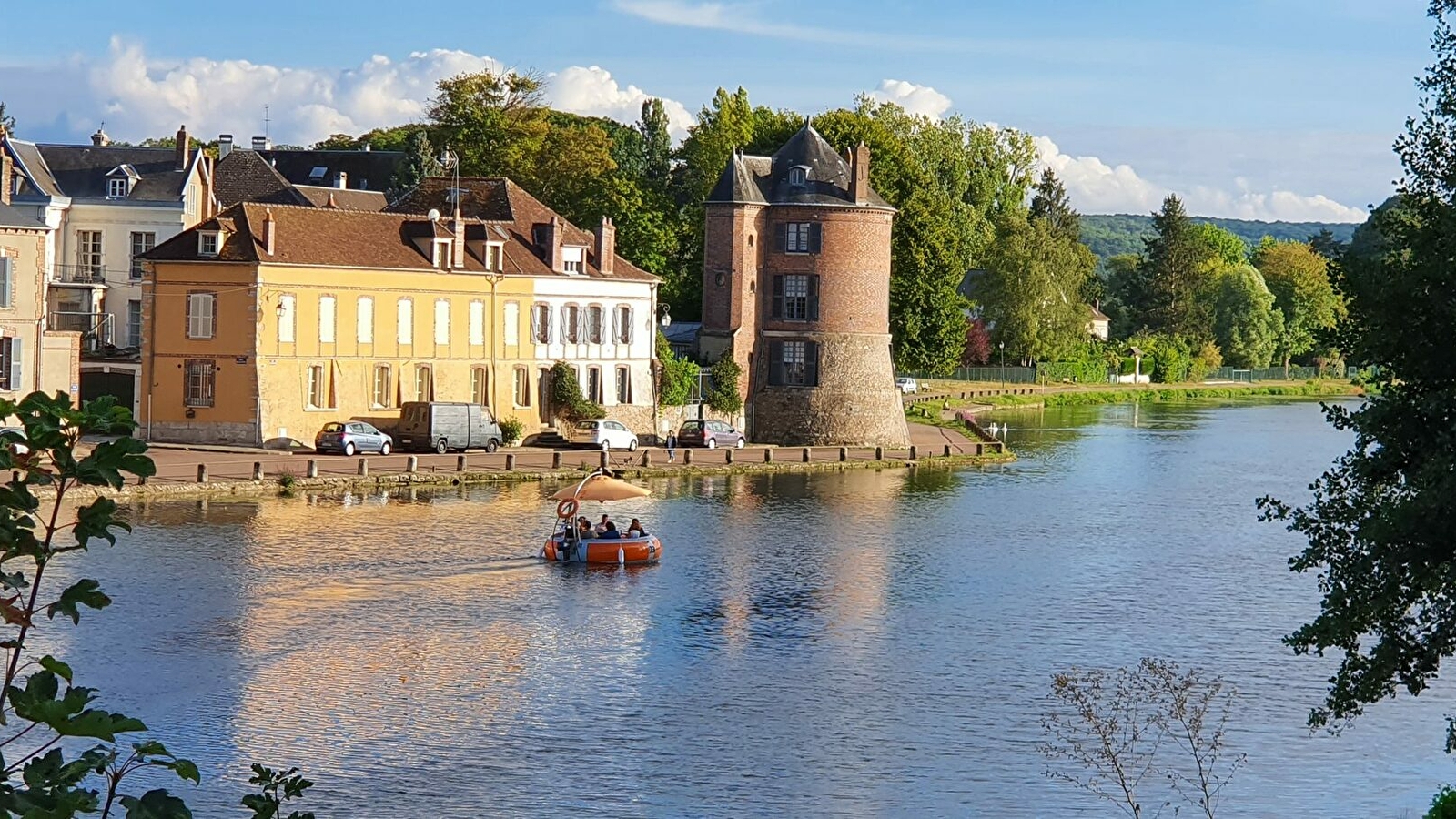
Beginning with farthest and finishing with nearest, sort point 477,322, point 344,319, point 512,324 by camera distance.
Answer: point 512,324 < point 477,322 < point 344,319

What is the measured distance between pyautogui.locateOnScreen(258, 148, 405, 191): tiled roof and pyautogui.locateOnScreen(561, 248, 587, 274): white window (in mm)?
27198

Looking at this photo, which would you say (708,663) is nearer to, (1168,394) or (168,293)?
(168,293)

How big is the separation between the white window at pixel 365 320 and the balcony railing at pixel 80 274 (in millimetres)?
10709

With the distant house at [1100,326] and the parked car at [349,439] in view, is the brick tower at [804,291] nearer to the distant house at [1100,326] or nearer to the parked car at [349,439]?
the parked car at [349,439]

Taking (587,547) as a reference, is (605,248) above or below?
above

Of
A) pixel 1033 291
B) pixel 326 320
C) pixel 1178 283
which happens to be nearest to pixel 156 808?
pixel 326 320

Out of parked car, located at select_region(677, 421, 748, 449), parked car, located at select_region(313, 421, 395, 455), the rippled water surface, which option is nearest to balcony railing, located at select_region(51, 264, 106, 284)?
parked car, located at select_region(313, 421, 395, 455)

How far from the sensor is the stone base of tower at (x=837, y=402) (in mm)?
63594

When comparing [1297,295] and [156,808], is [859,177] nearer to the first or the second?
[156,808]

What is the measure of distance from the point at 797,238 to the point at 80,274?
23.4 meters

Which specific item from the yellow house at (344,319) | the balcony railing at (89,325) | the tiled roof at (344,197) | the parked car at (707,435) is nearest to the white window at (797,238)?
the yellow house at (344,319)

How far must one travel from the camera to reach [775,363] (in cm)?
6431

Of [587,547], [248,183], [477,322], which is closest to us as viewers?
[587,547]

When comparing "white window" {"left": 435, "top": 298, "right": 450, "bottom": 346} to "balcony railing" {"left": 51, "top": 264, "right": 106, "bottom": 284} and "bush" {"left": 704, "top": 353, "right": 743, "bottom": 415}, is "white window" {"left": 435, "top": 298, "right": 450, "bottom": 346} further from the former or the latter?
"balcony railing" {"left": 51, "top": 264, "right": 106, "bottom": 284}
